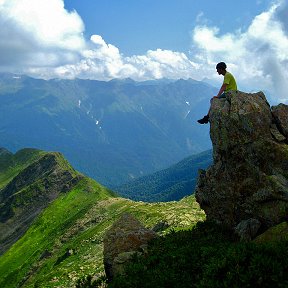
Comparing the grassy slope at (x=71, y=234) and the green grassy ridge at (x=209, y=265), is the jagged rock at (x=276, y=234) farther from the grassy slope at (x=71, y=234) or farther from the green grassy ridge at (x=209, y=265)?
the grassy slope at (x=71, y=234)

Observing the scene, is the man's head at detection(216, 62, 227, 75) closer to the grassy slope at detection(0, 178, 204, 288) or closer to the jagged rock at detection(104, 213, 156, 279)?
the jagged rock at detection(104, 213, 156, 279)

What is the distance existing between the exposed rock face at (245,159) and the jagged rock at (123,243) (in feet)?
16.9

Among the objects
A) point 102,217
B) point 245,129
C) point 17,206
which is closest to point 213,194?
point 245,129

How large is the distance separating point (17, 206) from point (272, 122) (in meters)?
183

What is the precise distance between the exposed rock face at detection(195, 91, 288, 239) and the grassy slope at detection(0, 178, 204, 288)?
23.3 m

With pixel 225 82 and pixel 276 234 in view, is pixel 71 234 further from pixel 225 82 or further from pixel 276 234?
pixel 276 234

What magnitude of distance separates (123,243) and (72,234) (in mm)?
79210

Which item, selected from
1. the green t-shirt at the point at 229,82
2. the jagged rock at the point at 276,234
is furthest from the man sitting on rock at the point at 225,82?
the jagged rock at the point at 276,234

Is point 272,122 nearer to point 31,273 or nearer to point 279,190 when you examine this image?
point 279,190

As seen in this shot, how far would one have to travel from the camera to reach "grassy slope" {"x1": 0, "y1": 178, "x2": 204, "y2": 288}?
53594 mm

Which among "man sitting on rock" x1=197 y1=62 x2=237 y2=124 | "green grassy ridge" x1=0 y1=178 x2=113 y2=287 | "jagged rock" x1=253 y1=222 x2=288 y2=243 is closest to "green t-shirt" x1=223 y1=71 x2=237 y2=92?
"man sitting on rock" x1=197 y1=62 x2=237 y2=124

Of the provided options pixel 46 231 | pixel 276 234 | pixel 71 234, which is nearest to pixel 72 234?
pixel 71 234

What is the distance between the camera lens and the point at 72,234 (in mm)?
101250

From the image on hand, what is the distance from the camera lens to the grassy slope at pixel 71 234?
176 ft
